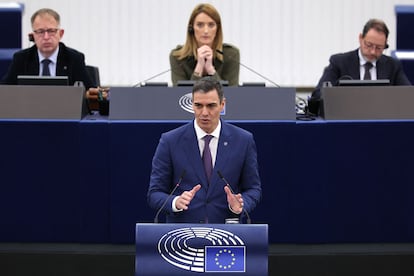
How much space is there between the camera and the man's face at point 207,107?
4.29 meters

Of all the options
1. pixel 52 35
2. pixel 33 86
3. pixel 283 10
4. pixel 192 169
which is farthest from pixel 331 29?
pixel 192 169

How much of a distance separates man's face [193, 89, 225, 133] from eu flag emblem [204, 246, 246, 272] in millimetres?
657

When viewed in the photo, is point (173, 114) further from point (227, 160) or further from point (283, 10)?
point (283, 10)

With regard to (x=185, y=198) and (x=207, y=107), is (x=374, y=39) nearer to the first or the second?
(x=207, y=107)

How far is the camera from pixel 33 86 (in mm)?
5250

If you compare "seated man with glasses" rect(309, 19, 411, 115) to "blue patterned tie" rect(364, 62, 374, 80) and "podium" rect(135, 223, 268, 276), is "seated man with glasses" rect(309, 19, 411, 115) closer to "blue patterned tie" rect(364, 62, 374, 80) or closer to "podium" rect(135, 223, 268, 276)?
"blue patterned tie" rect(364, 62, 374, 80)

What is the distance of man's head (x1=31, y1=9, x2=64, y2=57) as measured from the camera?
5.78 metres

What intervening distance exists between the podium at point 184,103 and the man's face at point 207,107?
85 centimetres

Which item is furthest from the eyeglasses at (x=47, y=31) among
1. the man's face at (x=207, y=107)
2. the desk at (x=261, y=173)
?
the man's face at (x=207, y=107)

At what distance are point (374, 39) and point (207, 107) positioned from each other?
2075mm

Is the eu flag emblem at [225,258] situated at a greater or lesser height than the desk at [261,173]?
lesser

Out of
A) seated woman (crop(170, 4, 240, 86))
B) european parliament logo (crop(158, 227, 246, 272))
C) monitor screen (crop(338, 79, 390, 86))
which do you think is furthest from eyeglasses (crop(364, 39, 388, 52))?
european parliament logo (crop(158, 227, 246, 272))

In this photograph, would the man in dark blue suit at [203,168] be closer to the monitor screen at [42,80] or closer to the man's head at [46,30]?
the monitor screen at [42,80]

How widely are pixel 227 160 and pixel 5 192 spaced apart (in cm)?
155
